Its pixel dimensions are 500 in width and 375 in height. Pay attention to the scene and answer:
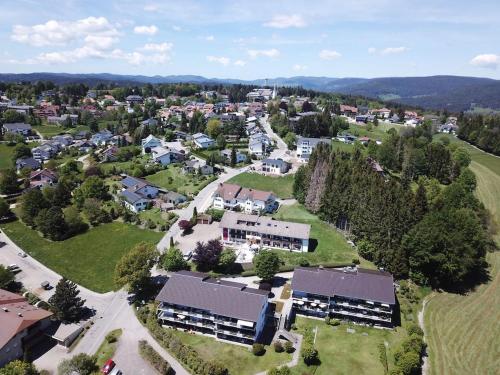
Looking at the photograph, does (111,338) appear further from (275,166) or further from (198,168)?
(275,166)

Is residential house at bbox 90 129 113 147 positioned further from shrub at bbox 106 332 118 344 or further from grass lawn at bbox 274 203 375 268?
shrub at bbox 106 332 118 344

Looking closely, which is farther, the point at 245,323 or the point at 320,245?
the point at 320,245

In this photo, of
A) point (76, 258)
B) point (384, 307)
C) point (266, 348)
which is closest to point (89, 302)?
point (76, 258)

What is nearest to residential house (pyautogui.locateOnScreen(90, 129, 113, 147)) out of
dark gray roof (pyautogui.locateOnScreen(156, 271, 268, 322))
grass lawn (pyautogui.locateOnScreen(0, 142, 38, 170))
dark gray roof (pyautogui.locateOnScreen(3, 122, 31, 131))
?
grass lawn (pyautogui.locateOnScreen(0, 142, 38, 170))

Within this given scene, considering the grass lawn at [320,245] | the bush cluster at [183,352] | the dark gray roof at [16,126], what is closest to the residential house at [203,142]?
the grass lawn at [320,245]

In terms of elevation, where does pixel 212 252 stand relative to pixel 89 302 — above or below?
above

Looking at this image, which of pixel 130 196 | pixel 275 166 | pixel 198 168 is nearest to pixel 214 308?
pixel 130 196

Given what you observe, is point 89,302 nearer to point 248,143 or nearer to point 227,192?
point 227,192
